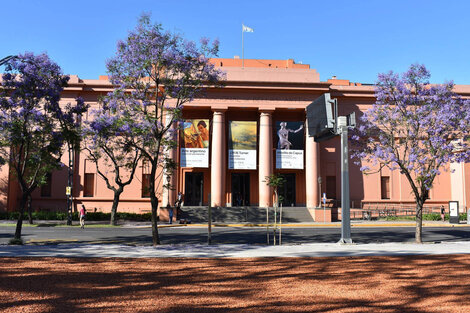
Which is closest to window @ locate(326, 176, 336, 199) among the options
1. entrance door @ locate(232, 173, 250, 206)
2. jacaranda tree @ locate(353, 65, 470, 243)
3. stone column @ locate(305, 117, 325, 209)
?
stone column @ locate(305, 117, 325, 209)

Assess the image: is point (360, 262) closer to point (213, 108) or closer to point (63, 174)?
point (213, 108)

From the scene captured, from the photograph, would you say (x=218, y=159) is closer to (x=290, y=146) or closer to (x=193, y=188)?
(x=193, y=188)

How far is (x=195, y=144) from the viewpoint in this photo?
123 ft

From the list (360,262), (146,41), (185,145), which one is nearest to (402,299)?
(360,262)

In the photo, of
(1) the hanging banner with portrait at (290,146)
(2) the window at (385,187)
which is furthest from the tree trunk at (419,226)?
(2) the window at (385,187)

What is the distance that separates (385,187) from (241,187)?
1613 cm

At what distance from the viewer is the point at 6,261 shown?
10.9 m

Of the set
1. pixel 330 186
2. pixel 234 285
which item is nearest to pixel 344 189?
pixel 234 285

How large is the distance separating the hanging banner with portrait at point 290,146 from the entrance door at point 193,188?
896 centimetres

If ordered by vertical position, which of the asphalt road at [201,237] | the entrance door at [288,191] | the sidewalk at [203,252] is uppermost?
the entrance door at [288,191]

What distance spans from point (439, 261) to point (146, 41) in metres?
14.2

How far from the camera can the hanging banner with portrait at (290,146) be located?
37844mm

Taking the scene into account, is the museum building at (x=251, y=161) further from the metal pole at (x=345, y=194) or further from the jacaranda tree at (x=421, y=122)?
the metal pole at (x=345, y=194)

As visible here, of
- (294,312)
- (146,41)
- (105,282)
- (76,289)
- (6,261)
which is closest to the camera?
(294,312)
